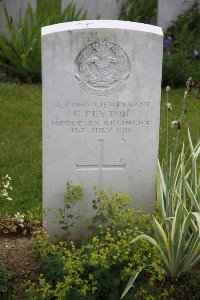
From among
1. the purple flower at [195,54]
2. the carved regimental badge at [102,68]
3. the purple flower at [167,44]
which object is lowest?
the carved regimental badge at [102,68]

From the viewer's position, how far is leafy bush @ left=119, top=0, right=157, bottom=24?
31.7ft

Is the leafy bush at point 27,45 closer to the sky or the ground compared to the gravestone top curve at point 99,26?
closer to the sky

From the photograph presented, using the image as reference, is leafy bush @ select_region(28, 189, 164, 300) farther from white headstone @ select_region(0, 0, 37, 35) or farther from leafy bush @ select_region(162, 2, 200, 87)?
white headstone @ select_region(0, 0, 37, 35)

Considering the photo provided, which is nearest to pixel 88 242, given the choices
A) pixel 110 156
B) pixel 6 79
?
pixel 110 156

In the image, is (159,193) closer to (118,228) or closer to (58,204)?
(118,228)

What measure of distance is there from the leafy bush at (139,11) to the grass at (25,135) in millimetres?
1629

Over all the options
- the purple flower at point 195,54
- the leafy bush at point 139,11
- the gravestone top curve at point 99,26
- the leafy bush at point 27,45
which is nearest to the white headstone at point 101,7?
the leafy bush at point 139,11

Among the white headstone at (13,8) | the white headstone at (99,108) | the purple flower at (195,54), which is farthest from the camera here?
the white headstone at (13,8)

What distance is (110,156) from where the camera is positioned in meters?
4.52

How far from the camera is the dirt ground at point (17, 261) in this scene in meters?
4.17

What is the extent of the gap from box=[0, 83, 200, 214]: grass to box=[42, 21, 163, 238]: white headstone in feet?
1.70

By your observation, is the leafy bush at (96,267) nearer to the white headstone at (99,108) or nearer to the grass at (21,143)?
the white headstone at (99,108)

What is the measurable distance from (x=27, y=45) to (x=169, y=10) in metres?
2.20

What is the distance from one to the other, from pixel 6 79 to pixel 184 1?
114 inches
